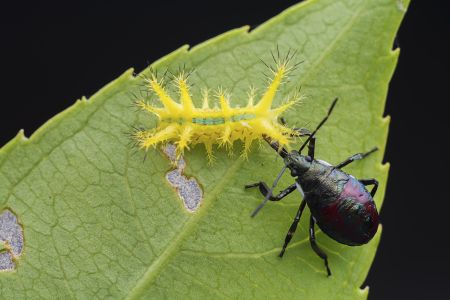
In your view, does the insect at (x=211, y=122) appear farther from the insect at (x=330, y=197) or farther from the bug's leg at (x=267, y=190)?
the bug's leg at (x=267, y=190)

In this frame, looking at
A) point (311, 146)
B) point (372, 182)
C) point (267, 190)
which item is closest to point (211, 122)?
point (267, 190)

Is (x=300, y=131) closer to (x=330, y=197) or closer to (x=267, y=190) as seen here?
(x=267, y=190)

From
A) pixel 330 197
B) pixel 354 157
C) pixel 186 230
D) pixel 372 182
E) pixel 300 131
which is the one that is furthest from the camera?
pixel 330 197

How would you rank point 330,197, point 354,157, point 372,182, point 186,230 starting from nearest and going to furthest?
point 186,230 < point 354,157 < point 372,182 < point 330,197

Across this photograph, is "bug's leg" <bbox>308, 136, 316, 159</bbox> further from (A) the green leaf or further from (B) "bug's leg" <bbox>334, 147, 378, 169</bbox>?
(B) "bug's leg" <bbox>334, 147, 378, 169</bbox>

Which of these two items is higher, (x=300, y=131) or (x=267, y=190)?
(x=300, y=131)

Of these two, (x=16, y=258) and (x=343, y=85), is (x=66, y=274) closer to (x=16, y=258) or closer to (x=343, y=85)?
(x=16, y=258)
